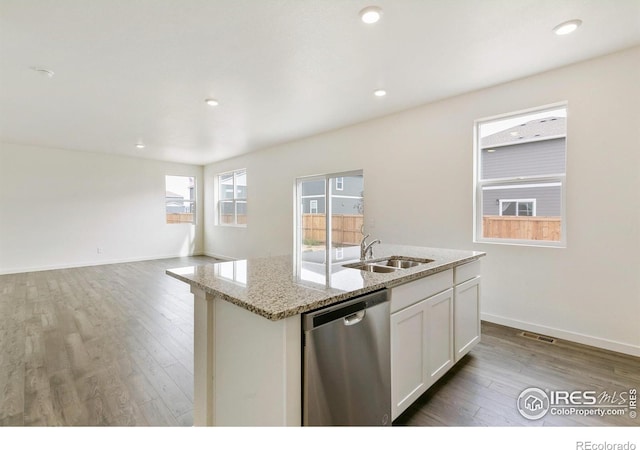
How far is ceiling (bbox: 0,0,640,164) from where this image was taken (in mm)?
2096

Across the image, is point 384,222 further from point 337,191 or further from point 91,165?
point 91,165

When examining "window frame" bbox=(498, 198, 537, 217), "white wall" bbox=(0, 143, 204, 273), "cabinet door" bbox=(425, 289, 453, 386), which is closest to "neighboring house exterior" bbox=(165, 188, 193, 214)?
"white wall" bbox=(0, 143, 204, 273)

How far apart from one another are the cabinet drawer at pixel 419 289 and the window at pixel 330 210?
2.33 metres

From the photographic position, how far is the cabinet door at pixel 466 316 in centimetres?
228

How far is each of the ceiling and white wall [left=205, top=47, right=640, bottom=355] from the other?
0.24 meters

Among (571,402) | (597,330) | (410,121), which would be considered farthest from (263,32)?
(597,330)

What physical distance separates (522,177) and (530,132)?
47 cm

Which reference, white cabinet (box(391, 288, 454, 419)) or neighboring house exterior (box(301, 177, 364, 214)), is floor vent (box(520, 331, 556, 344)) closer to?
white cabinet (box(391, 288, 454, 419))

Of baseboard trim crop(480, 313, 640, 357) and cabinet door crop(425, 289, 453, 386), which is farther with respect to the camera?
baseboard trim crop(480, 313, 640, 357)

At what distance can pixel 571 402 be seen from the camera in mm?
1976

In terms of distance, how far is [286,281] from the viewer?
1.62 metres

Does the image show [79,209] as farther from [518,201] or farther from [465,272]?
[518,201]
